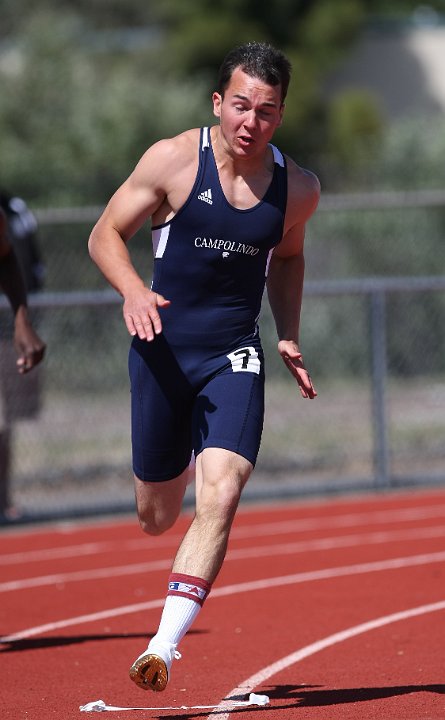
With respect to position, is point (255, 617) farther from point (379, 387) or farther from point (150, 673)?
point (379, 387)

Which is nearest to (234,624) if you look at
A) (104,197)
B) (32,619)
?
(32,619)

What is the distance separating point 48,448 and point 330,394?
3.81 meters

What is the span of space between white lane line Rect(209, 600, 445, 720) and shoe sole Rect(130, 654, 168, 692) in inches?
18.7

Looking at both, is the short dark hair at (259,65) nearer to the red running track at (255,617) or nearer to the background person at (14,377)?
the red running track at (255,617)

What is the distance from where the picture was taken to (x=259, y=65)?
5.89 metres

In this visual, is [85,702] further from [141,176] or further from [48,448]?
[48,448]

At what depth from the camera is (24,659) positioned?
23.4 ft

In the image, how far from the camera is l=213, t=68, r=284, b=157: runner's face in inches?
231

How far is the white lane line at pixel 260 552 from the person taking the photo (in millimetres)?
9953

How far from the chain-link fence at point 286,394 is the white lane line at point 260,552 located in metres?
2.24

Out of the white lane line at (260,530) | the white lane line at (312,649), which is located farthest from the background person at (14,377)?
the white lane line at (312,649)

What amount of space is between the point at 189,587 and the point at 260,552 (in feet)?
17.9

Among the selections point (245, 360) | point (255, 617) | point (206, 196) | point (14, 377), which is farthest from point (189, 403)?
point (14, 377)

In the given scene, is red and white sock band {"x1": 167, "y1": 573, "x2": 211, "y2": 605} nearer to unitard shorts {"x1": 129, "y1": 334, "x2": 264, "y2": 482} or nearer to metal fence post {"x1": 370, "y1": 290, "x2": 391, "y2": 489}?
unitard shorts {"x1": 129, "y1": 334, "x2": 264, "y2": 482}
